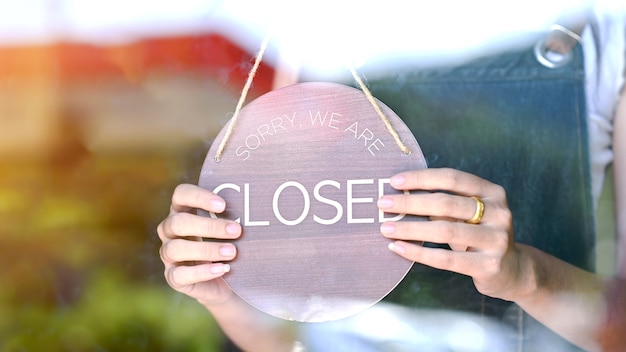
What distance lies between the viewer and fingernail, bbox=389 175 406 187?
0.72 metres

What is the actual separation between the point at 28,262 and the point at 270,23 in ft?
1.55

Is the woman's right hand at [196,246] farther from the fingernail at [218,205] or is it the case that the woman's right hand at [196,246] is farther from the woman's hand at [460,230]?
the woman's hand at [460,230]

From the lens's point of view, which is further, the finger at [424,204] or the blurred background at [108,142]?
the blurred background at [108,142]

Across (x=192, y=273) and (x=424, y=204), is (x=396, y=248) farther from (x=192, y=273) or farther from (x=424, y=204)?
(x=192, y=273)

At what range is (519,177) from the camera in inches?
33.9

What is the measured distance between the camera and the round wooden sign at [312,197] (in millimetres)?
720

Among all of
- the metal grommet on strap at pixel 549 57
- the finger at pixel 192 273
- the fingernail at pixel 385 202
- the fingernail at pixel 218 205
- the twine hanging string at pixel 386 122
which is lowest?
the finger at pixel 192 273

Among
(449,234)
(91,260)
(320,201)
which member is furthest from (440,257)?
(91,260)

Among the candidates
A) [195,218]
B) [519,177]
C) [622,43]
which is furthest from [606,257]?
[195,218]

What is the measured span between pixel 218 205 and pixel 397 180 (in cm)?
19

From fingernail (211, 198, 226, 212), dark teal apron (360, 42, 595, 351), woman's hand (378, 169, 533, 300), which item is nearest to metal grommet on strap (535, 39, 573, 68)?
dark teal apron (360, 42, 595, 351)

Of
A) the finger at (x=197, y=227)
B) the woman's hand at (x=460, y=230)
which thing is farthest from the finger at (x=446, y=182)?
the finger at (x=197, y=227)

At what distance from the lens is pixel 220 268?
73cm

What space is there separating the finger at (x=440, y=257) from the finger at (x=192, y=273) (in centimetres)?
18
